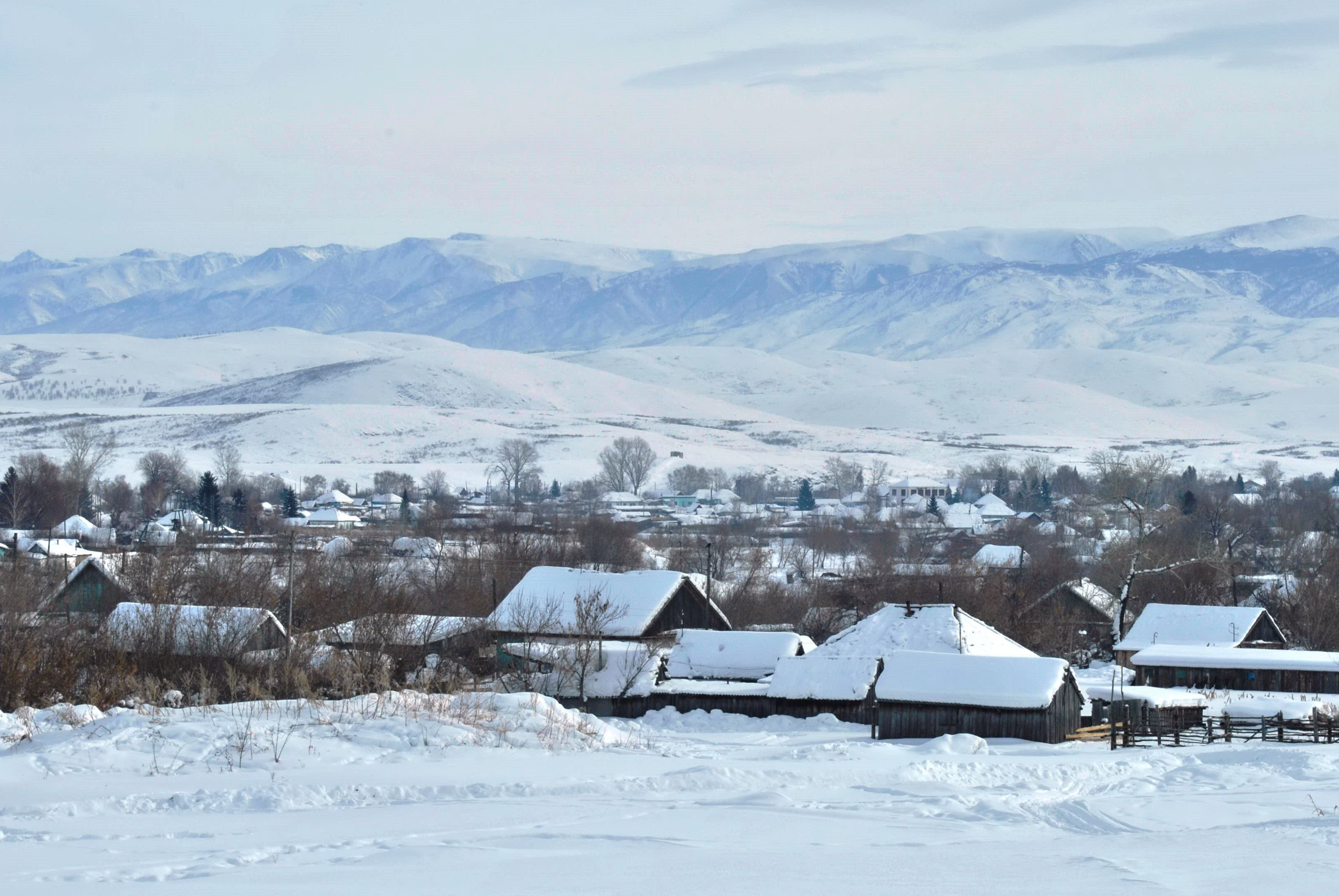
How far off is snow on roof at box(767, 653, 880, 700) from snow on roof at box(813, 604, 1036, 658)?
920 millimetres

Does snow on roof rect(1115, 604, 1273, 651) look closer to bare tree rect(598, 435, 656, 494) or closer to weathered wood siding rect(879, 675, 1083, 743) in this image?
weathered wood siding rect(879, 675, 1083, 743)

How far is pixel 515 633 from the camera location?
38.8 meters

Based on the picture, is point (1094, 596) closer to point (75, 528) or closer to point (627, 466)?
point (75, 528)

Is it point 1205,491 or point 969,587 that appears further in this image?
point 1205,491

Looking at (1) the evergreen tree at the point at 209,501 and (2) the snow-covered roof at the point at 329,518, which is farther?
(2) the snow-covered roof at the point at 329,518

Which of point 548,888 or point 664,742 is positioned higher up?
point 548,888

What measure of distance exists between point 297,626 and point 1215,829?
33.3 m

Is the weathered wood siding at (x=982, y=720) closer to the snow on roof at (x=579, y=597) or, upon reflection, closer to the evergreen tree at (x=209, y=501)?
the snow on roof at (x=579, y=597)

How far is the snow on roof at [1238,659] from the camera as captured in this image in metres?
41.8

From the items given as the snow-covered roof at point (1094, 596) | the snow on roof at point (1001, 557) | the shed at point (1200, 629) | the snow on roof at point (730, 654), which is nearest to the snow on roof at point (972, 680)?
the snow on roof at point (730, 654)

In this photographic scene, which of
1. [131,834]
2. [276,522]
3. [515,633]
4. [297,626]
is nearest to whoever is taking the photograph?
[131,834]

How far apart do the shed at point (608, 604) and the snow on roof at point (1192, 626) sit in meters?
14.9

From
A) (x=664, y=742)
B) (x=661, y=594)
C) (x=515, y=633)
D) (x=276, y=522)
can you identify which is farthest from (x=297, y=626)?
(x=276, y=522)

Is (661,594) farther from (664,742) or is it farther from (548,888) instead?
(548,888)
